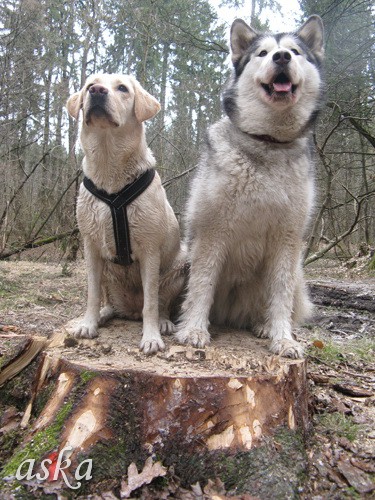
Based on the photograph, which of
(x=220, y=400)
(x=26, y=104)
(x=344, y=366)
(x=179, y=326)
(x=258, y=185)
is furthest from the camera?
(x=26, y=104)

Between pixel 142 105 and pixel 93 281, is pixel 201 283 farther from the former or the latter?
pixel 142 105

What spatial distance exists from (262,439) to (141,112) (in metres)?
2.05

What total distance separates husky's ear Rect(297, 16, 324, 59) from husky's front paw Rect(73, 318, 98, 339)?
2.44 meters

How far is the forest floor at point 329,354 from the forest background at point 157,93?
193 cm

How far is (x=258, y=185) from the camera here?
9.27ft

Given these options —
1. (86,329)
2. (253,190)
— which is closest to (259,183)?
(253,190)

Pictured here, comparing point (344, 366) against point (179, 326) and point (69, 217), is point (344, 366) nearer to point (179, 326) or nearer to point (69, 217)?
point (179, 326)

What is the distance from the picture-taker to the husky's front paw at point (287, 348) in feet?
8.50

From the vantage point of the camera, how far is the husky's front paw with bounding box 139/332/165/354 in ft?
8.00

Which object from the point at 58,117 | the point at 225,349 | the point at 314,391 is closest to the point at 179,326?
the point at 225,349

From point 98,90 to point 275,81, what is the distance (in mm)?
1118

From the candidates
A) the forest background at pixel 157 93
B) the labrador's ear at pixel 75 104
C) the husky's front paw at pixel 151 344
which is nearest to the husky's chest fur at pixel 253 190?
the husky's front paw at pixel 151 344

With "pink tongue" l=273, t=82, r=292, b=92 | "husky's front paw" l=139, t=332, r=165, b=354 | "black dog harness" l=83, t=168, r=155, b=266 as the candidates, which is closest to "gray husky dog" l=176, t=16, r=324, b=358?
"pink tongue" l=273, t=82, r=292, b=92

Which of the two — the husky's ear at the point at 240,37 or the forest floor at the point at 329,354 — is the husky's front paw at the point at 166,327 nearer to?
the forest floor at the point at 329,354
